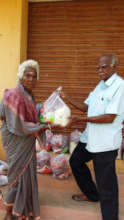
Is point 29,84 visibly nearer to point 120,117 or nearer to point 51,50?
A: point 120,117

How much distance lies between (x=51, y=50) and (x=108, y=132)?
236cm

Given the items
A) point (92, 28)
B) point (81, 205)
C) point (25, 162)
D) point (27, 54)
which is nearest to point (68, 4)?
point (92, 28)

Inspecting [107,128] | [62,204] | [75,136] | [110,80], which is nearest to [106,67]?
[110,80]

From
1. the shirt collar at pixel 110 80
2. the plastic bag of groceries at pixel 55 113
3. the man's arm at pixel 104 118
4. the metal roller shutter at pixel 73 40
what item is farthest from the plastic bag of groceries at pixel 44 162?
the shirt collar at pixel 110 80

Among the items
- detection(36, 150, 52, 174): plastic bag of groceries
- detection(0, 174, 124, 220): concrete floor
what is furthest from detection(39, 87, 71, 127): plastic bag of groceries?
detection(36, 150, 52, 174): plastic bag of groceries

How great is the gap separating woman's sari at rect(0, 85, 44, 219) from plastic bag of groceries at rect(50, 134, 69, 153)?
157cm

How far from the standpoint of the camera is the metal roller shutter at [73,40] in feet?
11.6

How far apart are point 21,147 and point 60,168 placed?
1396 millimetres

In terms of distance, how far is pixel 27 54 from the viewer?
3.87 metres

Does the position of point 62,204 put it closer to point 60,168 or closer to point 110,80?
point 60,168

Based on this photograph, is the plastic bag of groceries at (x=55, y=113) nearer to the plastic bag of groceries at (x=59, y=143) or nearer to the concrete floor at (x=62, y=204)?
the concrete floor at (x=62, y=204)

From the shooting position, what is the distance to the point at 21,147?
1961mm

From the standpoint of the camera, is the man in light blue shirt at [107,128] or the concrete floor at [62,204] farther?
the concrete floor at [62,204]

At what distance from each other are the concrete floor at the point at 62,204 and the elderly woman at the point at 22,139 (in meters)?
0.35
